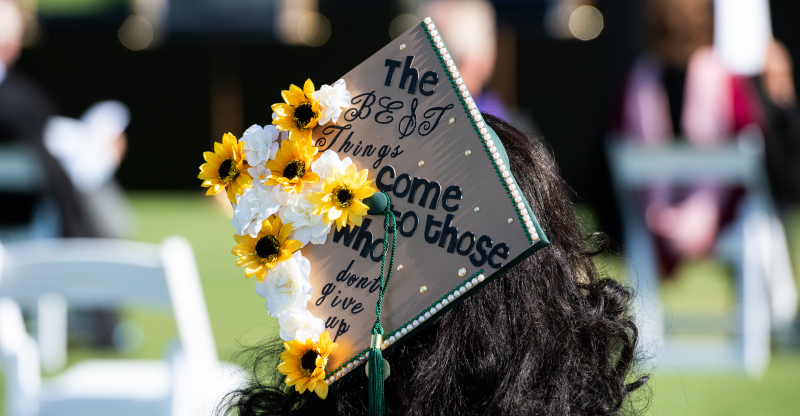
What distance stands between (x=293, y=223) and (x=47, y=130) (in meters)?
4.20

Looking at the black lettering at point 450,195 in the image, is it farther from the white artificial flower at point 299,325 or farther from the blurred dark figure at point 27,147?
the blurred dark figure at point 27,147

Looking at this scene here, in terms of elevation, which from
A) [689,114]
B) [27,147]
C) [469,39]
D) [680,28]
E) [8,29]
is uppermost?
[8,29]

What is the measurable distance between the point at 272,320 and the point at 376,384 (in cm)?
366

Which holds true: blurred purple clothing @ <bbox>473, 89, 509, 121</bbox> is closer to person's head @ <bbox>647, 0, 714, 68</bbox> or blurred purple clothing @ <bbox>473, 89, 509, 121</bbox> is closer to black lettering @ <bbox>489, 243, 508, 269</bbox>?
person's head @ <bbox>647, 0, 714, 68</bbox>

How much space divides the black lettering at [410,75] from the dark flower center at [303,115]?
15 cm

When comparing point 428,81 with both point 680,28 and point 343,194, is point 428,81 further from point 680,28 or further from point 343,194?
point 680,28

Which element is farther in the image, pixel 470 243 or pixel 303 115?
pixel 303 115

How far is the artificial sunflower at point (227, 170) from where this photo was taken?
1154mm

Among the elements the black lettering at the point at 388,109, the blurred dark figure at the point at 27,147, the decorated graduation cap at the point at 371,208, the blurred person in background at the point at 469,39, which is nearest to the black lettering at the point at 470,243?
the decorated graduation cap at the point at 371,208

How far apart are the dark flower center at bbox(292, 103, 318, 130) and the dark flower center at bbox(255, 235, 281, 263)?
0.61ft

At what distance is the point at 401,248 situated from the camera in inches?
43.1

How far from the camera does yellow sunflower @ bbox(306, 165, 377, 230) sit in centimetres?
110

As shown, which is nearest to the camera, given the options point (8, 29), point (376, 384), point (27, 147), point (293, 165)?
point (376, 384)

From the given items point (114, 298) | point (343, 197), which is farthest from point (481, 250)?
point (114, 298)
